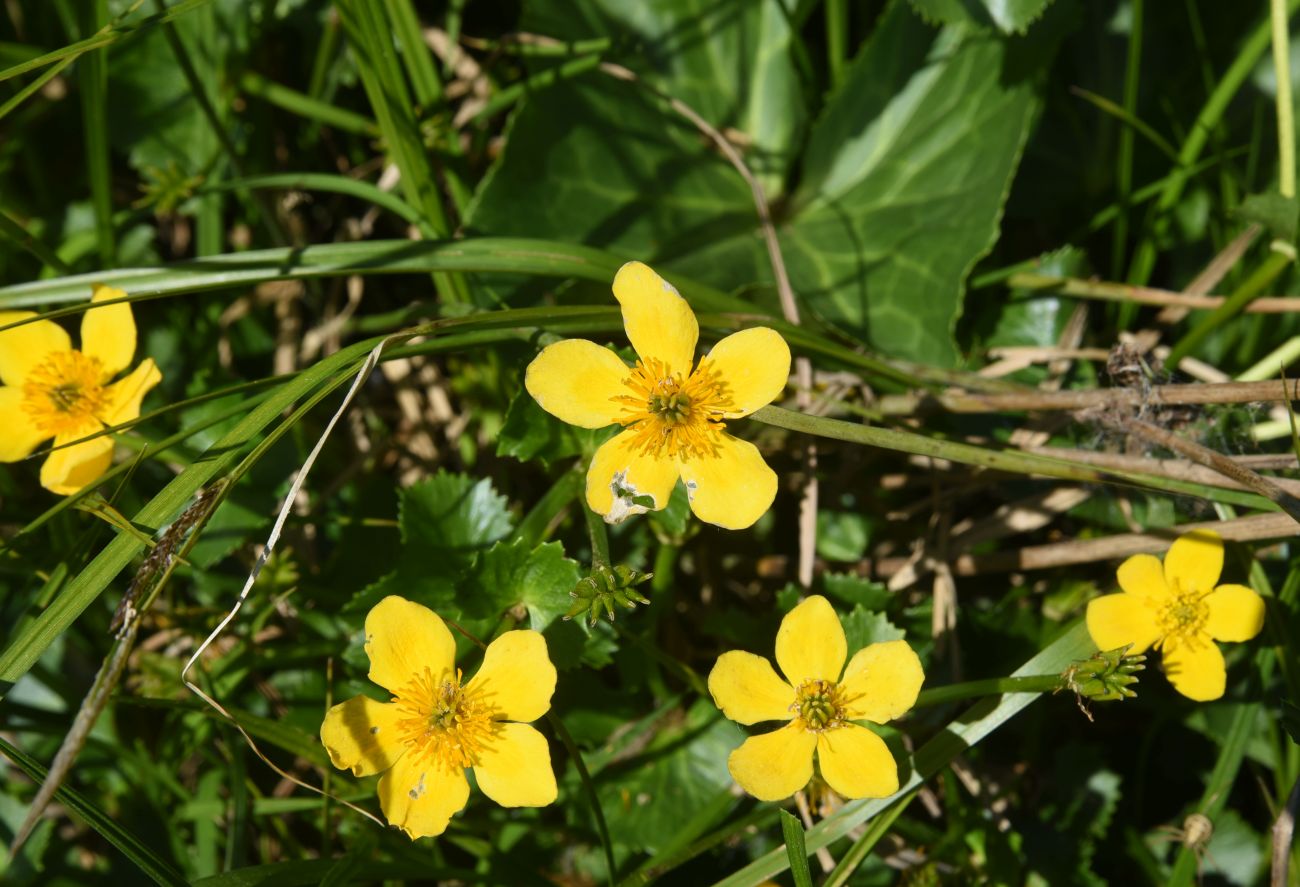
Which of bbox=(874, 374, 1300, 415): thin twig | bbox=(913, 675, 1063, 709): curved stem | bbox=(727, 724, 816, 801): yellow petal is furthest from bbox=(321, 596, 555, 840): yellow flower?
bbox=(874, 374, 1300, 415): thin twig

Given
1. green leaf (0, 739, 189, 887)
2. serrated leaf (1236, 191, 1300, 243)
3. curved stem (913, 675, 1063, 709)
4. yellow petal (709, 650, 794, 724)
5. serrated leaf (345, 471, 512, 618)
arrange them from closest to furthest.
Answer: green leaf (0, 739, 189, 887) < yellow petal (709, 650, 794, 724) < curved stem (913, 675, 1063, 709) < serrated leaf (345, 471, 512, 618) < serrated leaf (1236, 191, 1300, 243)

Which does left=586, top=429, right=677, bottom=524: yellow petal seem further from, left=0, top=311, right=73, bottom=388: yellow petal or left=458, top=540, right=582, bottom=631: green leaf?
left=0, top=311, right=73, bottom=388: yellow petal

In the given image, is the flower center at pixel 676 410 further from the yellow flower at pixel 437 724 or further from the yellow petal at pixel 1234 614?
the yellow petal at pixel 1234 614

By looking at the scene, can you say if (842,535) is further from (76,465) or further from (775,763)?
(76,465)

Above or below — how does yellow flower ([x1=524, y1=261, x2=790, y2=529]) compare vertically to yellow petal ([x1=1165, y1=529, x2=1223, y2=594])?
above

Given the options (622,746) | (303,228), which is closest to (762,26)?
(303,228)

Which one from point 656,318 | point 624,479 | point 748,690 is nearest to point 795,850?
point 748,690
